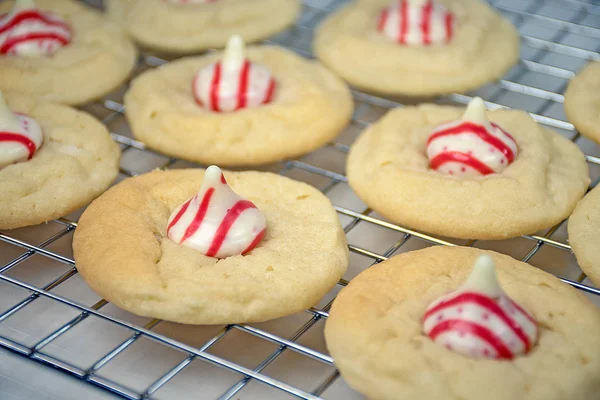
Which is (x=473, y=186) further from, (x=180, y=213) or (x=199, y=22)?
(x=199, y=22)

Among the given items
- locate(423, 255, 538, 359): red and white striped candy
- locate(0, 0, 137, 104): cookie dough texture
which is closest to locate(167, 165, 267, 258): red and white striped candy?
locate(423, 255, 538, 359): red and white striped candy

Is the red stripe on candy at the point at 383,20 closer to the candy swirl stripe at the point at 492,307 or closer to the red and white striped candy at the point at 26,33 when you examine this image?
the red and white striped candy at the point at 26,33

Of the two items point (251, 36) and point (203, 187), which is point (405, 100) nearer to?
point (251, 36)

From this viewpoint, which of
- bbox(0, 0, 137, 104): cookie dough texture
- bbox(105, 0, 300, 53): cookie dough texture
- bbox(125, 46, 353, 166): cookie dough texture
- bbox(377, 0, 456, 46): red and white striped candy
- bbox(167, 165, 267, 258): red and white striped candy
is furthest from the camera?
bbox(105, 0, 300, 53): cookie dough texture

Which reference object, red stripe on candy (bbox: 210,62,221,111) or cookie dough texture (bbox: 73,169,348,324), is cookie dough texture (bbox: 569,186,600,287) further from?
red stripe on candy (bbox: 210,62,221,111)

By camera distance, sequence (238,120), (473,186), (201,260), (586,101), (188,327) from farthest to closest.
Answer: (586,101), (238,120), (473,186), (188,327), (201,260)

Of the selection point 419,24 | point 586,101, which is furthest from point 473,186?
point 419,24

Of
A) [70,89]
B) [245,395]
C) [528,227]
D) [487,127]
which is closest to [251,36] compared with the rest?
[70,89]
